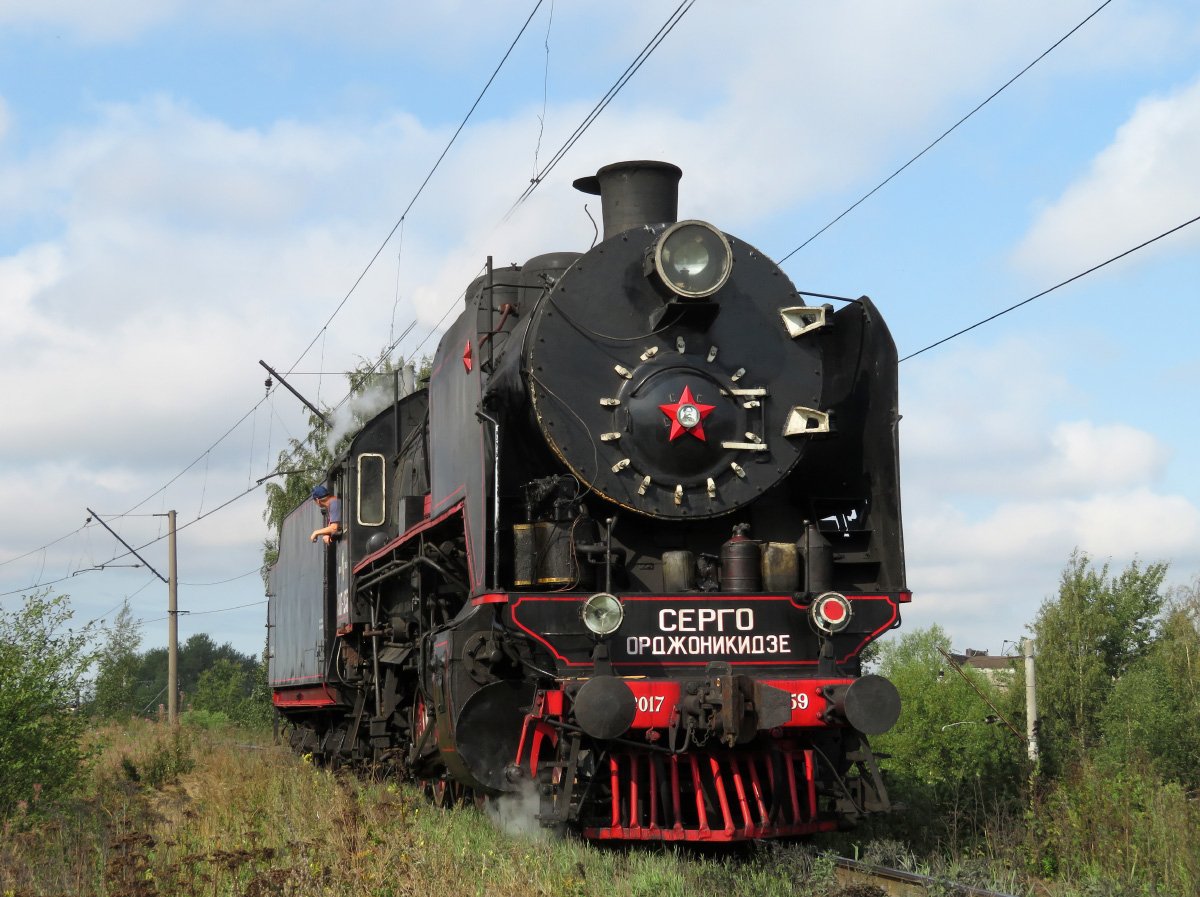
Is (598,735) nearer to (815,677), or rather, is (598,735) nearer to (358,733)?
(815,677)

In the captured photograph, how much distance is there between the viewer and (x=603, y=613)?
22.3 ft

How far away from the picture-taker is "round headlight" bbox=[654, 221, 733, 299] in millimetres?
7223

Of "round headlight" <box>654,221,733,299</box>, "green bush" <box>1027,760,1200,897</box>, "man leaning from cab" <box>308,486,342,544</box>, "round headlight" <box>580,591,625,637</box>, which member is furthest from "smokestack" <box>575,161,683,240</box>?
"man leaning from cab" <box>308,486,342,544</box>

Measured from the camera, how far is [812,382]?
7.62 meters

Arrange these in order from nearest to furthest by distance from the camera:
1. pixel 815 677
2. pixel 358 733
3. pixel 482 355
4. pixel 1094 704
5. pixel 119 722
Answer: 1. pixel 815 677
2. pixel 482 355
3. pixel 358 733
4. pixel 119 722
5. pixel 1094 704

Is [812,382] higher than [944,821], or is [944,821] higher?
[812,382]

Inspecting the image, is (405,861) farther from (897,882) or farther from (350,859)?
(897,882)

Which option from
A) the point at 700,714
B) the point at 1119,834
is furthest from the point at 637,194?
the point at 1119,834

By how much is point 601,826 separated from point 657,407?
227cm

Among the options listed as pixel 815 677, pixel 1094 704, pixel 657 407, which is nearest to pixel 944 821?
pixel 815 677

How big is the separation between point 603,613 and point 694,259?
2.06 m

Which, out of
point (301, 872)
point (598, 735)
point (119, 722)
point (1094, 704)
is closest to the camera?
point (301, 872)

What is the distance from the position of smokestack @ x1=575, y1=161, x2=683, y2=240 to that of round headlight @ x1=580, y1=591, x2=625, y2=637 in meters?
2.40

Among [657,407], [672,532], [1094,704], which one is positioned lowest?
[1094,704]
